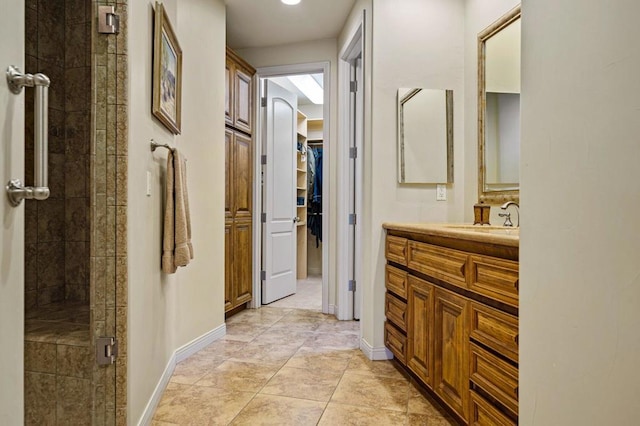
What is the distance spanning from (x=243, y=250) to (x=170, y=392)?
1.80 meters

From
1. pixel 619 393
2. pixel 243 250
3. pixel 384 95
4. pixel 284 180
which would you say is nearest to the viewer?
pixel 619 393

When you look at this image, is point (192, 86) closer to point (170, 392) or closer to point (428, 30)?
point (428, 30)

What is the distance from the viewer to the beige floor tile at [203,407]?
2.02 meters

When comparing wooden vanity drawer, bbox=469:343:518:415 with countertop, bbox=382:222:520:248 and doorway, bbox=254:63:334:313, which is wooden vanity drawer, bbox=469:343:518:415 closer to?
countertop, bbox=382:222:520:248

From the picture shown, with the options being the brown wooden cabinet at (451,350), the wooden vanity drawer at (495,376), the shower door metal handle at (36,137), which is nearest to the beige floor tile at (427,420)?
the brown wooden cabinet at (451,350)

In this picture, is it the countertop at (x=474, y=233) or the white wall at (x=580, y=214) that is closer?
the white wall at (x=580, y=214)

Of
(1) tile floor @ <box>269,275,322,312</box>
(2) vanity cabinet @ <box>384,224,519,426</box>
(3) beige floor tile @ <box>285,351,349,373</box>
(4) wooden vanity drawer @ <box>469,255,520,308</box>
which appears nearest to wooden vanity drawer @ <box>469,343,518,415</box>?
(2) vanity cabinet @ <box>384,224,519,426</box>

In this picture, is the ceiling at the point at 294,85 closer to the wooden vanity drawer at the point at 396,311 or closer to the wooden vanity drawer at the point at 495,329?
the wooden vanity drawer at the point at 396,311

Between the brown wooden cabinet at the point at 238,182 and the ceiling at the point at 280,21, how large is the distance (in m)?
0.27

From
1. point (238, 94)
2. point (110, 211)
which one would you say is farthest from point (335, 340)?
point (238, 94)

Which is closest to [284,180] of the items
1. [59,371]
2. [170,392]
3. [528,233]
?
[170,392]

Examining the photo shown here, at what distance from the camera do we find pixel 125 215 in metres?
1.72

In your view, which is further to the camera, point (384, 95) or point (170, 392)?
point (384, 95)

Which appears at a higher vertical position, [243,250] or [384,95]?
[384,95]
